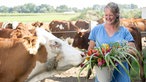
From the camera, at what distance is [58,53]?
3773mm

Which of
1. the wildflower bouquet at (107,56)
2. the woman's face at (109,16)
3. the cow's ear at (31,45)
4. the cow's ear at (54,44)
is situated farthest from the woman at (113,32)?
the cow's ear at (31,45)

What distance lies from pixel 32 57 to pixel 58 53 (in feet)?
1.01

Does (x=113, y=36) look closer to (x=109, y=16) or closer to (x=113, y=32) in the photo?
(x=113, y=32)

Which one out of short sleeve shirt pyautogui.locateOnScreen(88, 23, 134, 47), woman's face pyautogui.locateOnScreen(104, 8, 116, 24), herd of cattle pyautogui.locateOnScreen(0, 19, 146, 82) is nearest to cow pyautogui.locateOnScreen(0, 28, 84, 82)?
herd of cattle pyautogui.locateOnScreen(0, 19, 146, 82)

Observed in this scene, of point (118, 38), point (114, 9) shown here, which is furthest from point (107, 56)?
point (114, 9)

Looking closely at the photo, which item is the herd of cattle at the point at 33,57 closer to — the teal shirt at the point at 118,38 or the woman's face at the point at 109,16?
the teal shirt at the point at 118,38

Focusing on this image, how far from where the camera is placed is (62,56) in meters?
3.79

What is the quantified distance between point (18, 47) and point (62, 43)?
51cm

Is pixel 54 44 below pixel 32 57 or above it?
above

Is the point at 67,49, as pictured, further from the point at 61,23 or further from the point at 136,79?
the point at 61,23

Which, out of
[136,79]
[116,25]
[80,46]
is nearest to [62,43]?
[116,25]

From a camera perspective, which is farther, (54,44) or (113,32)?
(54,44)

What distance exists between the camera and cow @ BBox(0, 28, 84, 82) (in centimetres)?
366

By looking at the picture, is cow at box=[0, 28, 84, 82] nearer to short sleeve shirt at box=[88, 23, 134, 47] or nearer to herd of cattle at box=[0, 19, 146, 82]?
herd of cattle at box=[0, 19, 146, 82]
